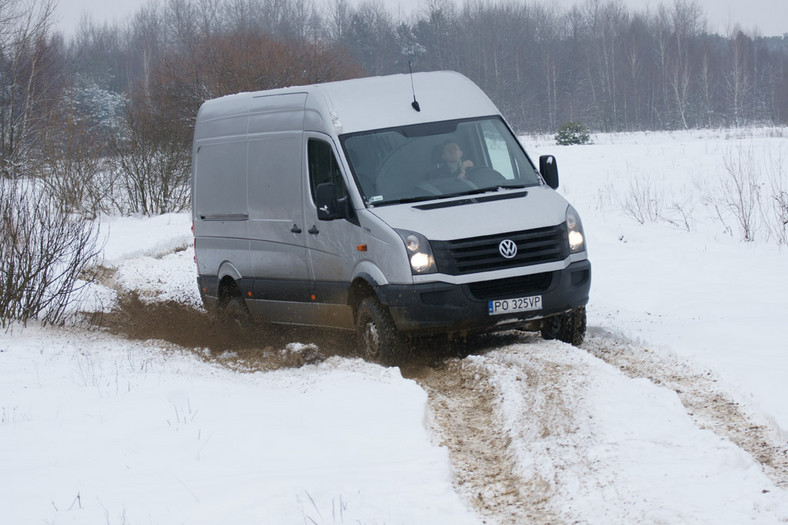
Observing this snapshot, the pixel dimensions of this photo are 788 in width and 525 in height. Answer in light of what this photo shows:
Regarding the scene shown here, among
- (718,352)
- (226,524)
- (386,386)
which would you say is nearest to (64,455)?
(226,524)

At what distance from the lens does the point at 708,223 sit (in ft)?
56.7

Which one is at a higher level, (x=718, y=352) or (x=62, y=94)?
(x=62, y=94)

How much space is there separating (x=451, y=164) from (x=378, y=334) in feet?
5.48

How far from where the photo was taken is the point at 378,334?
25.6 ft

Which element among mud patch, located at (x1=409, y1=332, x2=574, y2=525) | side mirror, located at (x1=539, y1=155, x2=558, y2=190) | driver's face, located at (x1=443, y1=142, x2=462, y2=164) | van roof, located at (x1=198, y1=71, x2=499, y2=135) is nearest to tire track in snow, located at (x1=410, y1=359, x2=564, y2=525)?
mud patch, located at (x1=409, y1=332, x2=574, y2=525)

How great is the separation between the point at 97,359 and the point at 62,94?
2288 cm

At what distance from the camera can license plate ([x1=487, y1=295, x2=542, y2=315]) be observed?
7512 millimetres

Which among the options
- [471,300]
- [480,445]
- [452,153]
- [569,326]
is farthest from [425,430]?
[452,153]

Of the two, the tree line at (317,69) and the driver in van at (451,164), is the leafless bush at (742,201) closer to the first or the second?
the driver in van at (451,164)

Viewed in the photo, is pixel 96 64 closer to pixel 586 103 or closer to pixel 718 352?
pixel 586 103

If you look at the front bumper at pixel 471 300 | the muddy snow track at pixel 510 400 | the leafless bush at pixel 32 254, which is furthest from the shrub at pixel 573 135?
the front bumper at pixel 471 300

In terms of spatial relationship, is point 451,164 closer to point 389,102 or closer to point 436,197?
point 436,197

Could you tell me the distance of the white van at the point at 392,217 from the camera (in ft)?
24.5

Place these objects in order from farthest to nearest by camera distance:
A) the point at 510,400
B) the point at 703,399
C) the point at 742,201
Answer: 1. the point at 742,201
2. the point at 510,400
3. the point at 703,399
